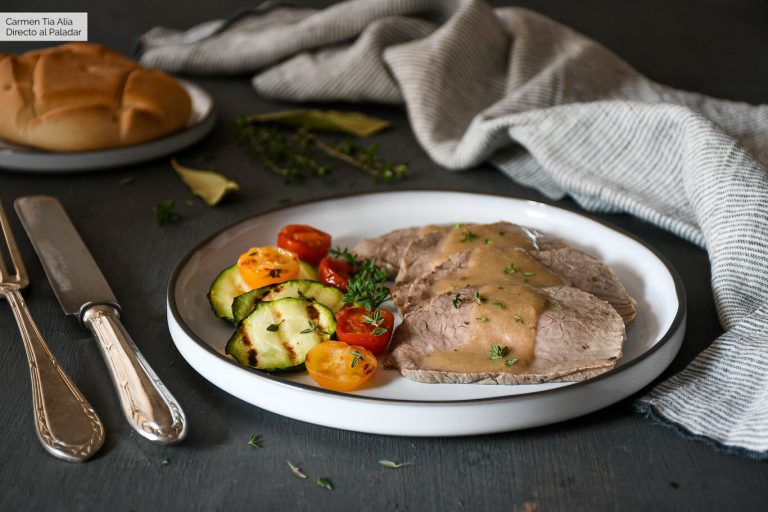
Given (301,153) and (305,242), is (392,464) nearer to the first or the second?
(305,242)

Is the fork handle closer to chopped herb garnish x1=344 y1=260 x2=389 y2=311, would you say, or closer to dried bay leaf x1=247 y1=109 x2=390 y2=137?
chopped herb garnish x1=344 y1=260 x2=389 y2=311

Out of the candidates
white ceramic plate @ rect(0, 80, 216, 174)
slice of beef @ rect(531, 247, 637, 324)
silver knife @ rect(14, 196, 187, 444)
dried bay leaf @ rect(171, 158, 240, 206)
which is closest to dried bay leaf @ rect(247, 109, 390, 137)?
white ceramic plate @ rect(0, 80, 216, 174)

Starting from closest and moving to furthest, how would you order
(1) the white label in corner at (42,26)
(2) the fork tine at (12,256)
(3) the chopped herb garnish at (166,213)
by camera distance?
(2) the fork tine at (12,256) → (3) the chopped herb garnish at (166,213) → (1) the white label in corner at (42,26)

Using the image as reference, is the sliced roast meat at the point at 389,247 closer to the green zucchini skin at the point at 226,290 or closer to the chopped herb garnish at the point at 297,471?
the green zucchini skin at the point at 226,290

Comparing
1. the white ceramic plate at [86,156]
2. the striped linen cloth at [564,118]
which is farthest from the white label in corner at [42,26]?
the white ceramic plate at [86,156]

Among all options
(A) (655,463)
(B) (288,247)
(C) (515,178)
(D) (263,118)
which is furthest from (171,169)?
(A) (655,463)

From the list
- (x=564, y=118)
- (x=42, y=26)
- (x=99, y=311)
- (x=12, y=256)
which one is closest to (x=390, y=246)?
(x=99, y=311)

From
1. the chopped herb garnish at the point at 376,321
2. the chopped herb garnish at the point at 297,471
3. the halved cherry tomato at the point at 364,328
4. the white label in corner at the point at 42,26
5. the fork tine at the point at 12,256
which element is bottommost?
the white label in corner at the point at 42,26
